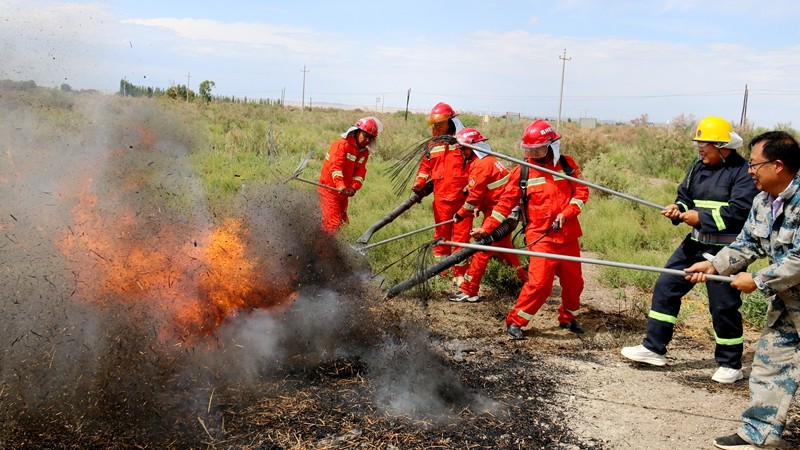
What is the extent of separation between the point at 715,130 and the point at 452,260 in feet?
8.39

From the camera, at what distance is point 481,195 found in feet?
23.9

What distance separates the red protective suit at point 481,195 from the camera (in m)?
7.22

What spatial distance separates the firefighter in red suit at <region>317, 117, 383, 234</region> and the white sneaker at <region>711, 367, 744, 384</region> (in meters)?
4.50

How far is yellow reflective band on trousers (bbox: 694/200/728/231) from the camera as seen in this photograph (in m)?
4.94

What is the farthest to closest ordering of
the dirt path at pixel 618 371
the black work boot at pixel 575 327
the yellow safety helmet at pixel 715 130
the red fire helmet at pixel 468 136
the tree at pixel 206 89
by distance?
the tree at pixel 206 89, the red fire helmet at pixel 468 136, the black work boot at pixel 575 327, the yellow safety helmet at pixel 715 130, the dirt path at pixel 618 371

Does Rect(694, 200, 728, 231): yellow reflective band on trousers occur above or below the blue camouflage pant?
above

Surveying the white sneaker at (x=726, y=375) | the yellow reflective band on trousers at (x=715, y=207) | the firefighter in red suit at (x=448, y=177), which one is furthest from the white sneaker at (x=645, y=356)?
the firefighter in red suit at (x=448, y=177)

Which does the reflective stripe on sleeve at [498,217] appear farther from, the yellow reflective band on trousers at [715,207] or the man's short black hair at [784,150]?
the man's short black hair at [784,150]

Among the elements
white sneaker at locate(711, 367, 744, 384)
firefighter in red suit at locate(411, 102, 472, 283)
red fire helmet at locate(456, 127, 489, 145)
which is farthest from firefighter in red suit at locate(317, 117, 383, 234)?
white sneaker at locate(711, 367, 744, 384)

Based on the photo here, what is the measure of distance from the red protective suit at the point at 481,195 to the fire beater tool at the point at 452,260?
1.51ft

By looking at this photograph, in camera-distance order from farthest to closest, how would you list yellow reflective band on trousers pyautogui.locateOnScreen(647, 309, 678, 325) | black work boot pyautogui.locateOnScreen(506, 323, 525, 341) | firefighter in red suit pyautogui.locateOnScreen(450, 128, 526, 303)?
firefighter in red suit pyautogui.locateOnScreen(450, 128, 526, 303)
black work boot pyautogui.locateOnScreen(506, 323, 525, 341)
yellow reflective band on trousers pyautogui.locateOnScreen(647, 309, 678, 325)

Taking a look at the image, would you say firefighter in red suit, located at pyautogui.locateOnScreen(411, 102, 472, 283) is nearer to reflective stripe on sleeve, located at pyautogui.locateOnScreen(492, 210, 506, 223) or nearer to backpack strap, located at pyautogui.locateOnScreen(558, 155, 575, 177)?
reflective stripe on sleeve, located at pyautogui.locateOnScreen(492, 210, 506, 223)

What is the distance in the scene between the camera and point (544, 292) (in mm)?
5996

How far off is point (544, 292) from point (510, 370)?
3.65 ft
